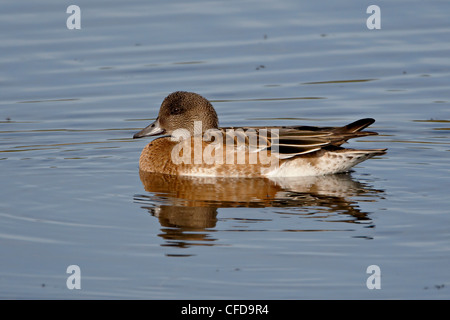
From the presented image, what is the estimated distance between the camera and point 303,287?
7023 millimetres

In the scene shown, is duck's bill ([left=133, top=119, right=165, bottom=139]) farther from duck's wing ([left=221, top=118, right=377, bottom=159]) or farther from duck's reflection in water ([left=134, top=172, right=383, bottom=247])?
duck's wing ([left=221, top=118, right=377, bottom=159])

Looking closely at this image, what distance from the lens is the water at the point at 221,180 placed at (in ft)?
24.3

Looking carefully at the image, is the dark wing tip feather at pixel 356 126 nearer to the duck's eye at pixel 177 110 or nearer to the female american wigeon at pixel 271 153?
the female american wigeon at pixel 271 153

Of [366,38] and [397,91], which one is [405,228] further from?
[366,38]

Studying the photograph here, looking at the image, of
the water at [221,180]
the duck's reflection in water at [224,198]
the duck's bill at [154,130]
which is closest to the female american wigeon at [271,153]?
the duck's reflection in water at [224,198]

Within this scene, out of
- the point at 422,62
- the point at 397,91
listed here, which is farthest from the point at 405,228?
the point at 422,62

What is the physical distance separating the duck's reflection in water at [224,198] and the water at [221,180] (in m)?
0.03

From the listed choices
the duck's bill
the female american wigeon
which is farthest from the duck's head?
the female american wigeon

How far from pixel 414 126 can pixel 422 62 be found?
270 cm

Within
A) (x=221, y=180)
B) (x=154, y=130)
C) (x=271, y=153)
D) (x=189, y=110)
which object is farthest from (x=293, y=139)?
(x=154, y=130)

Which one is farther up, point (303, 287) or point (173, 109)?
point (173, 109)

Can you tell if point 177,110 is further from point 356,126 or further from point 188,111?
point 356,126

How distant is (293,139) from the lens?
1073 centimetres

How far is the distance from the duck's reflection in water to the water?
0.11ft
